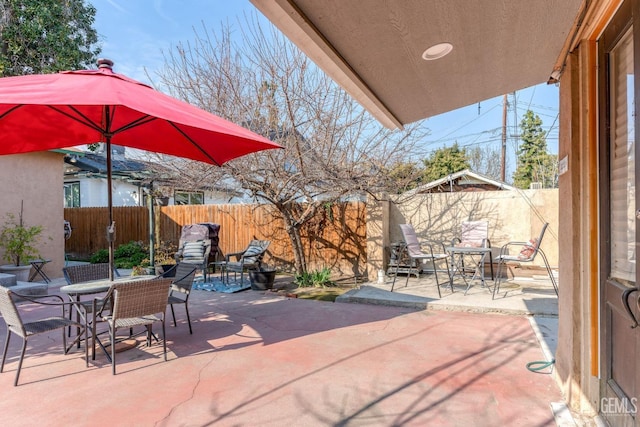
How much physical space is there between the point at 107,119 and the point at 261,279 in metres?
3.96

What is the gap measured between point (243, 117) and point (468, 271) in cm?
521

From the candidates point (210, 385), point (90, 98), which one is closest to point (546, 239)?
point (210, 385)

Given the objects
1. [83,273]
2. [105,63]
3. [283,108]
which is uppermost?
[283,108]

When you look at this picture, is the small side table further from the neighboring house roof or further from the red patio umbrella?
the neighboring house roof

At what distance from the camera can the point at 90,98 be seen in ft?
7.55

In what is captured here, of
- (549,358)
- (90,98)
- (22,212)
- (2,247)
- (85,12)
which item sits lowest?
(549,358)

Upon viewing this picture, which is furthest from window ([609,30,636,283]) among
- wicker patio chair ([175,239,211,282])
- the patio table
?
wicker patio chair ([175,239,211,282])

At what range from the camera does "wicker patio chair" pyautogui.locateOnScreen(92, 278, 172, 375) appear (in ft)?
10.1

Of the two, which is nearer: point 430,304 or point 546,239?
point 430,304

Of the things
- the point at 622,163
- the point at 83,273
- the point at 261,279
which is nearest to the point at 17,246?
the point at 83,273

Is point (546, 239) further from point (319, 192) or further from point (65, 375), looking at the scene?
point (65, 375)

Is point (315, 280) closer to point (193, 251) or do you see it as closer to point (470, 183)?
point (193, 251)

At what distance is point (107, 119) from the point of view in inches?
143

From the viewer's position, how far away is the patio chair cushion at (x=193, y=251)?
799 cm
